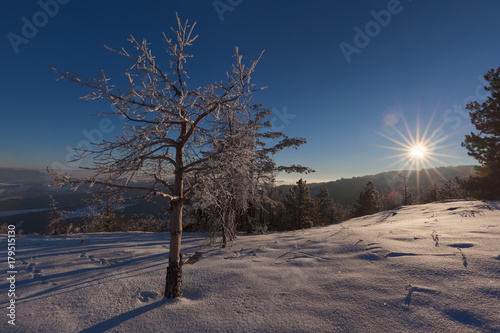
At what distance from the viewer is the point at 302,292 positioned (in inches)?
124

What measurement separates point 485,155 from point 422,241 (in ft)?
61.2

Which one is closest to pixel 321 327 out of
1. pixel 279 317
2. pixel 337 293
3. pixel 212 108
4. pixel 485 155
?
pixel 279 317

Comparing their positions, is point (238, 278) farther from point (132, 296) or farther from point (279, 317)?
point (132, 296)

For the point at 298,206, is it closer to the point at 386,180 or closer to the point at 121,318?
the point at 121,318

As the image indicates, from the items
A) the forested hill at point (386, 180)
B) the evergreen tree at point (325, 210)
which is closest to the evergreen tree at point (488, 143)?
the evergreen tree at point (325, 210)

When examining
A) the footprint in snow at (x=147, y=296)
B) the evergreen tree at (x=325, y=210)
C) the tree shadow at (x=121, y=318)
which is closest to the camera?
the tree shadow at (x=121, y=318)

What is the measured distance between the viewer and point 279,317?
262cm

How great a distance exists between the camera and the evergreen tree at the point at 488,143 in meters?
14.7

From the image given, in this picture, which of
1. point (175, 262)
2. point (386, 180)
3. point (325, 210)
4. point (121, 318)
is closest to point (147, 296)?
point (121, 318)

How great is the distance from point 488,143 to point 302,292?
22.0 m

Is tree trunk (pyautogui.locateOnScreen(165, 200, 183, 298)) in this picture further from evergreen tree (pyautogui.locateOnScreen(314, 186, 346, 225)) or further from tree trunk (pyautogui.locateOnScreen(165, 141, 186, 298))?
evergreen tree (pyautogui.locateOnScreen(314, 186, 346, 225))

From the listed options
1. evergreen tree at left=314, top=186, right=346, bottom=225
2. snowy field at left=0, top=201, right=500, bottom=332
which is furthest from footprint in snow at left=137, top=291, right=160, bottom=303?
evergreen tree at left=314, top=186, right=346, bottom=225

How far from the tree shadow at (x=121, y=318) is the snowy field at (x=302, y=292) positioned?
0.02m

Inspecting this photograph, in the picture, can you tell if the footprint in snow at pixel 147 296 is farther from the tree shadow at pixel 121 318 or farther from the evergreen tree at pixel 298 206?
the evergreen tree at pixel 298 206
